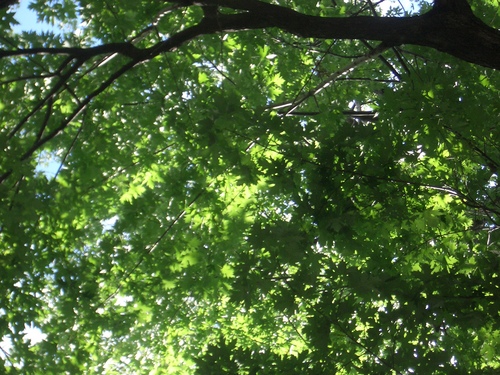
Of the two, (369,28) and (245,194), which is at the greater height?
(369,28)

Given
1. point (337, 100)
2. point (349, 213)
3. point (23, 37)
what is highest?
point (337, 100)

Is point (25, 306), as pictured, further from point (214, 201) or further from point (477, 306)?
point (477, 306)

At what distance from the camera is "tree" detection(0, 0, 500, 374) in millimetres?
2857

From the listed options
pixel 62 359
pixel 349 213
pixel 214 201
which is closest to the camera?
pixel 349 213

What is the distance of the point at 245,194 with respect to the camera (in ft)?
15.3

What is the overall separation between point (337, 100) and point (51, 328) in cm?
428

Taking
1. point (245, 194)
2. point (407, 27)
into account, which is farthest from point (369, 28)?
point (245, 194)

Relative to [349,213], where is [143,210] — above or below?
above

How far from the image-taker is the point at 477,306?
2.88 m

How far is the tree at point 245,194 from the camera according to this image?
286 cm

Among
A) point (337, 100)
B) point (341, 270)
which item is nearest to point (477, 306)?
point (341, 270)

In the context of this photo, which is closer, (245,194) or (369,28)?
(369,28)

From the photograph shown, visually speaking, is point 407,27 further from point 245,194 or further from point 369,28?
point 245,194

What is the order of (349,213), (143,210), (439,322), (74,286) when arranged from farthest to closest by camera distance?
(143,210), (74,286), (349,213), (439,322)
